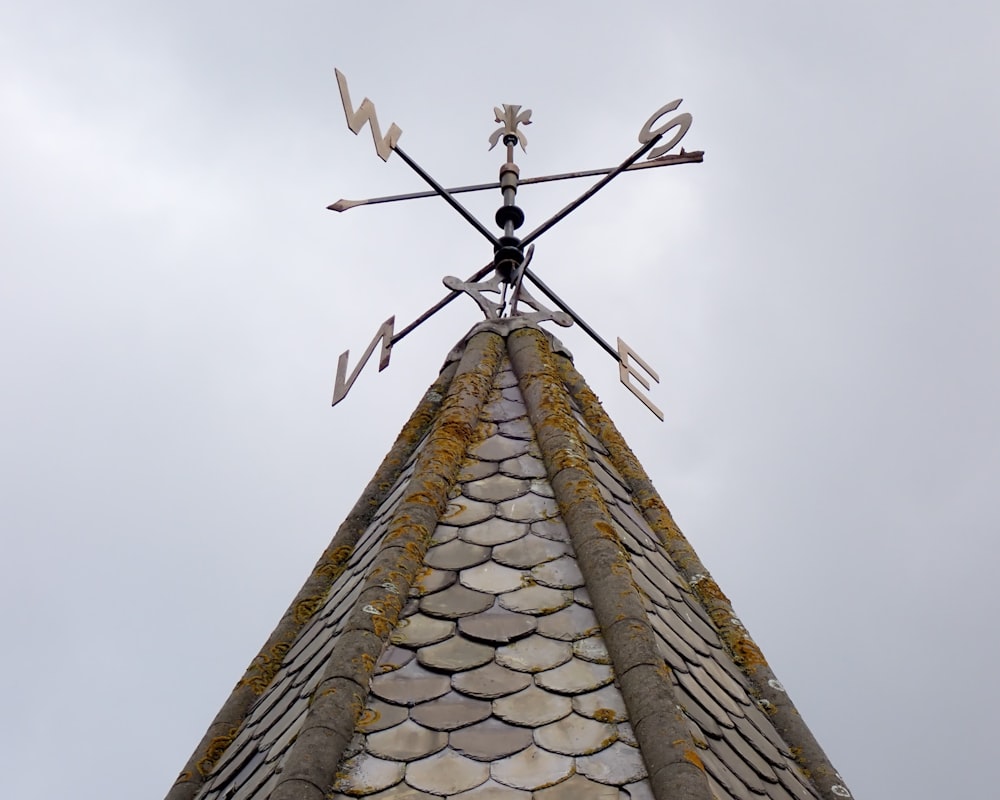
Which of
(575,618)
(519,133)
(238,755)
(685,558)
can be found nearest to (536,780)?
(575,618)

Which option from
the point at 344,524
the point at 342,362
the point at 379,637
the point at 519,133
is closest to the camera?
the point at 379,637

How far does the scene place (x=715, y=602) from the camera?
23.2ft

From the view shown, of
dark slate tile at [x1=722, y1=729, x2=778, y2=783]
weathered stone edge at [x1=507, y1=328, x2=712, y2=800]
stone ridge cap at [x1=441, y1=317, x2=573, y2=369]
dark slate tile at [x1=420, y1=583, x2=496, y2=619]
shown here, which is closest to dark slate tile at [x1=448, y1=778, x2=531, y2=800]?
weathered stone edge at [x1=507, y1=328, x2=712, y2=800]

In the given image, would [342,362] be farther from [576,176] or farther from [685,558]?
[685,558]

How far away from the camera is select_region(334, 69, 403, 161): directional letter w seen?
836 cm

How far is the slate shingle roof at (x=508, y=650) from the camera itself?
4566 mm

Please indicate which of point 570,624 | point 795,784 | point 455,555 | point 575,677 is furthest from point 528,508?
point 795,784

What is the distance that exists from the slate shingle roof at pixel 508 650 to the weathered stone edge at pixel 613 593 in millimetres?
10

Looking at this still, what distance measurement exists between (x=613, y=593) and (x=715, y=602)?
1.84 meters

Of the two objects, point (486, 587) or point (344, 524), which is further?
point (344, 524)

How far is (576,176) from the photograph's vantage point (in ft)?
31.9

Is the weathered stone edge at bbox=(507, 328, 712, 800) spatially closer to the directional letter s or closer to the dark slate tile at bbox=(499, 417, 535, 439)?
the dark slate tile at bbox=(499, 417, 535, 439)

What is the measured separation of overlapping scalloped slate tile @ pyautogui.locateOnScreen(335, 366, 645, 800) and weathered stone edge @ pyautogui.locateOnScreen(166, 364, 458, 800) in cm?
108

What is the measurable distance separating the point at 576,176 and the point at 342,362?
2.34 metres
